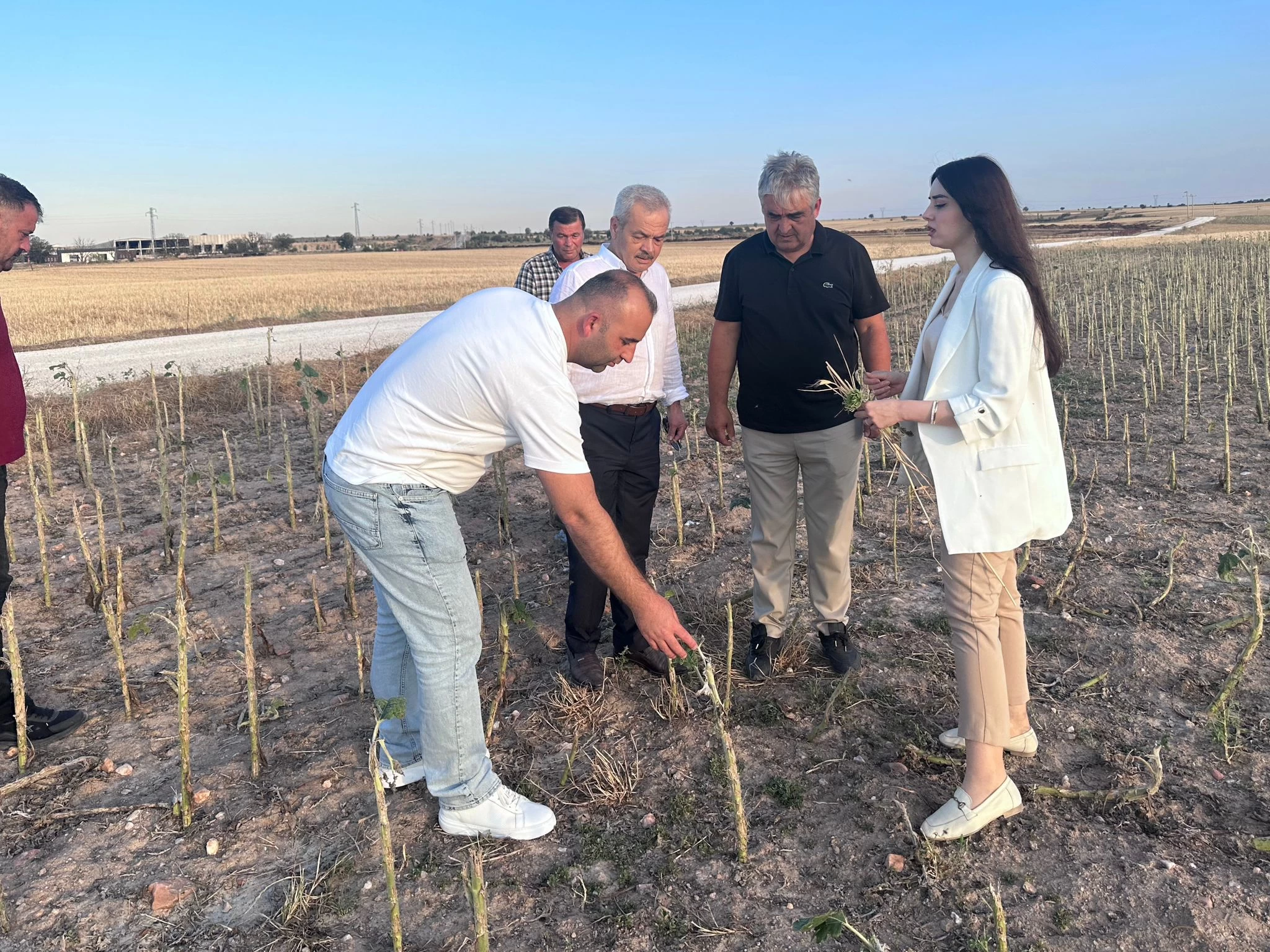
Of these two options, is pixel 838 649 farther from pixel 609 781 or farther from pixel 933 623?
pixel 609 781

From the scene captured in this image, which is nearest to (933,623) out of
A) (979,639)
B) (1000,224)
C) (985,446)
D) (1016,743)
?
(1016,743)

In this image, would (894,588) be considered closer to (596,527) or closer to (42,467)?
(596,527)

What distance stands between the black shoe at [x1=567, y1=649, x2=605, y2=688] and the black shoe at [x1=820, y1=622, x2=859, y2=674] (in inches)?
39.7

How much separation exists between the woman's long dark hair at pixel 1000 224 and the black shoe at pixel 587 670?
2183 mm

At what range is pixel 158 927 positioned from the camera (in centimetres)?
251

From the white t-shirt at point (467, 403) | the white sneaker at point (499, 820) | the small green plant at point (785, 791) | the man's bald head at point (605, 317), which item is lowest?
the small green plant at point (785, 791)

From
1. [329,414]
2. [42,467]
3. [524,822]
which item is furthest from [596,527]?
[329,414]

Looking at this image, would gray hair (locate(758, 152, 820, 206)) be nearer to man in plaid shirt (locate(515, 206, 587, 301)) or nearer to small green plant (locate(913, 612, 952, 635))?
small green plant (locate(913, 612, 952, 635))

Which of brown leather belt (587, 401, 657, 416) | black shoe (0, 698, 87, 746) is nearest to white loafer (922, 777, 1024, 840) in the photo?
brown leather belt (587, 401, 657, 416)

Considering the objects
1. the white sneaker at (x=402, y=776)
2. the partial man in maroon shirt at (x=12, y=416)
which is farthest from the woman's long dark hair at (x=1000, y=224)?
the partial man in maroon shirt at (x=12, y=416)

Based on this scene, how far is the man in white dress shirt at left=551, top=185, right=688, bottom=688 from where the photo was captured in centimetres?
365

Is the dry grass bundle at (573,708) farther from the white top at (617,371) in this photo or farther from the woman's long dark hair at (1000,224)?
the woman's long dark hair at (1000,224)

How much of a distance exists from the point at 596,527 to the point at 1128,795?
1.95 m

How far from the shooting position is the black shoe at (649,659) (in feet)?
12.6
